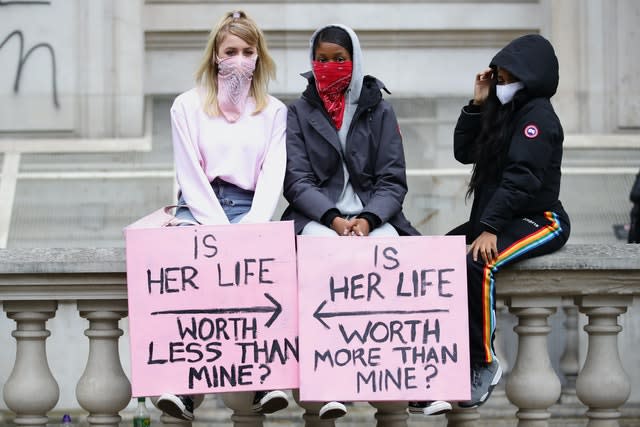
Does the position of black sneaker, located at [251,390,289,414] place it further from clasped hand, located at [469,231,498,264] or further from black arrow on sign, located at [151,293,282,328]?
clasped hand, located at [469,231,498,264]

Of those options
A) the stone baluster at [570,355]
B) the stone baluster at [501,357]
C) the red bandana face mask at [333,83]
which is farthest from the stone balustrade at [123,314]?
the stone baluster at [570,355]

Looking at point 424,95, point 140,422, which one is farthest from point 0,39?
point 140,422

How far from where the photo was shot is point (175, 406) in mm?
5836

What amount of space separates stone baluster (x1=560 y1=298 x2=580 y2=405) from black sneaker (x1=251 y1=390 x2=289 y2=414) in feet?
12.3

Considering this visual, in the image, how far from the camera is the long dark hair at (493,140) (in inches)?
245

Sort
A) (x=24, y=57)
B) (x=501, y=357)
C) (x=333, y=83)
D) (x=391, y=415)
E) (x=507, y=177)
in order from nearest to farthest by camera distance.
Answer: (x=507, y=177) → (x=391, y=415) → (x=333, y=83) → (x=501, y=357) → (x=24, y=57)

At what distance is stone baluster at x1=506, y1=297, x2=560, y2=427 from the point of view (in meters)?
5.96

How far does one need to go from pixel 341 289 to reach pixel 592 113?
7.07m

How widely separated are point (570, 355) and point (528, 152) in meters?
3.87

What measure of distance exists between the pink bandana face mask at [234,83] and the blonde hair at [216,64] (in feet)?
0.15

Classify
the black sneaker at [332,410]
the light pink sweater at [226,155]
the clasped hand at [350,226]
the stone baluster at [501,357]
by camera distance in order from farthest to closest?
the stone baluster at [501,357] → the light pink sweater at [226,155] → the clasped hand at [350,226] → the black sneaker at [332,410]

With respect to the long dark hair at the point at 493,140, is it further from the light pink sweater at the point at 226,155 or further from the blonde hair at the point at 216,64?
the blonde hair at the point at 216,64

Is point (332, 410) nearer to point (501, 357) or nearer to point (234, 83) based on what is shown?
point (234, 83)

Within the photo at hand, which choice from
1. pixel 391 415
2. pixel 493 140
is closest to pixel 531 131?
pixel 493 140
